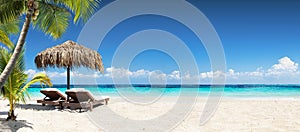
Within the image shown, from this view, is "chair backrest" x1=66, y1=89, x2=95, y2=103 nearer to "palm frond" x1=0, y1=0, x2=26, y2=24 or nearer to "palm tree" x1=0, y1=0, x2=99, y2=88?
"palm tree" x1=0, y1=0, x2=99, y2=88

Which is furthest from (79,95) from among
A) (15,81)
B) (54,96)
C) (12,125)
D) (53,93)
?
(12,125)

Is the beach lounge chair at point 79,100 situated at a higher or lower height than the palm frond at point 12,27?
lower

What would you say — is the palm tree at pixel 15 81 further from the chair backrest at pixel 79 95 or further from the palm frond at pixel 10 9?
the chair backrest at pixel 79 95

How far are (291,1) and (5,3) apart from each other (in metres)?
18.7

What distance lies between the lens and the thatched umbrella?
8875 mm

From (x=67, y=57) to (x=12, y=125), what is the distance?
152 inches

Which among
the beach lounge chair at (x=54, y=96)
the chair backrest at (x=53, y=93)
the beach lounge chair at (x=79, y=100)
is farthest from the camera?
the chair backrest at (x=53, y=93)

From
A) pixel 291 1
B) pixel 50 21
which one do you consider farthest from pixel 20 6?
pixel 291 1

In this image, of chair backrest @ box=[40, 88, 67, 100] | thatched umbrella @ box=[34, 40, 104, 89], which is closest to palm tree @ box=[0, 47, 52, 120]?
chair backrest @ box=[40, 88, 67, 100]

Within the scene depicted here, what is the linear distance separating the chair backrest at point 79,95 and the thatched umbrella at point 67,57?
4.59 feet

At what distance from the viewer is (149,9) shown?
10117 millimetres

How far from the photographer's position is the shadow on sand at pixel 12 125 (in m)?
5.05

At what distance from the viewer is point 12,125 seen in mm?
5293

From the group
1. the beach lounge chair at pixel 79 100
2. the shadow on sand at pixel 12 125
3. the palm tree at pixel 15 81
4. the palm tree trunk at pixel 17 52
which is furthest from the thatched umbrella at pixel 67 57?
the palm tree trunk at pixel 17 52
